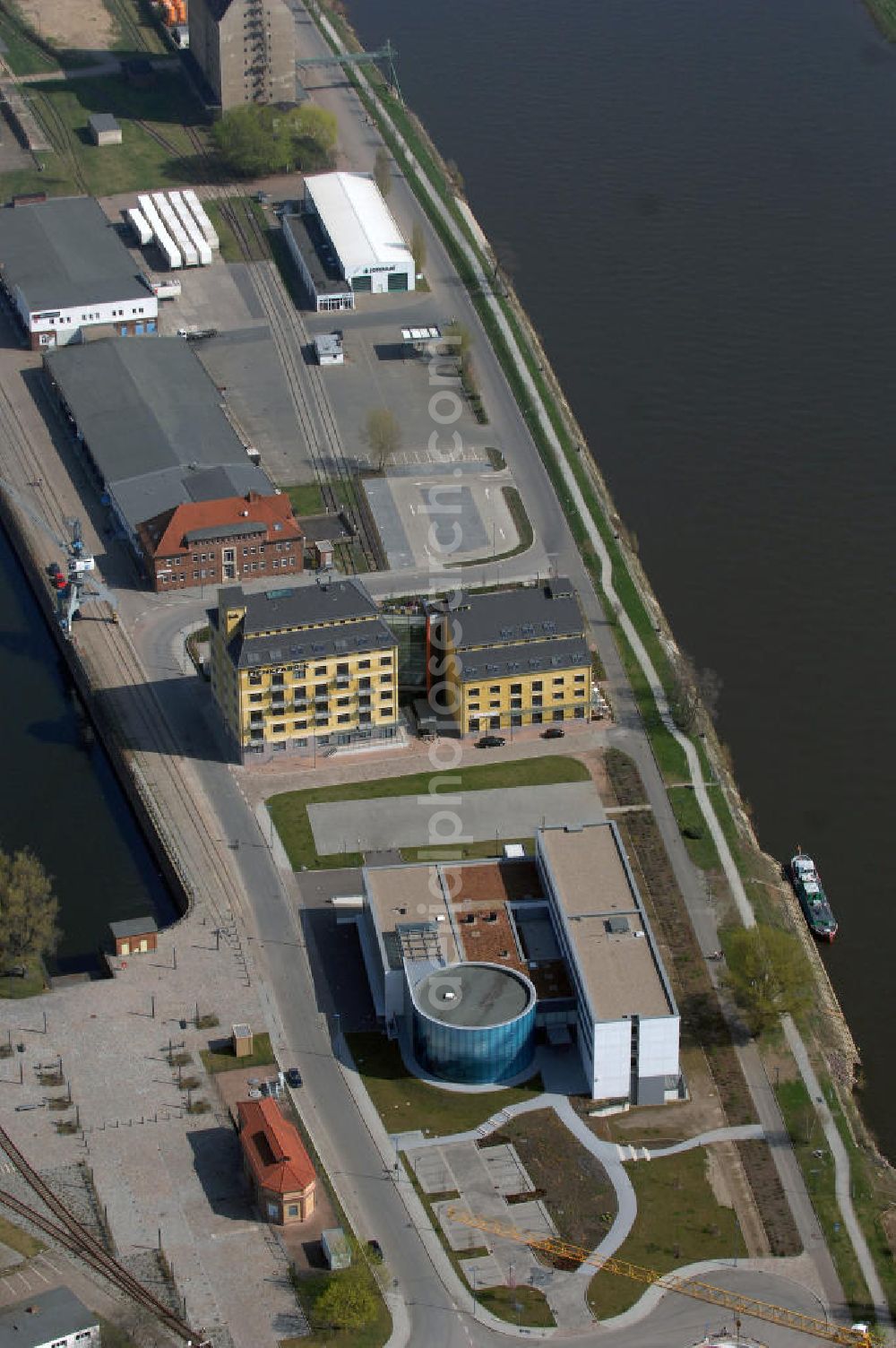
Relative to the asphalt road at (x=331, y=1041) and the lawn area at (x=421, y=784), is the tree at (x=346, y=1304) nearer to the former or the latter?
the asphalt road at (x=331, y=1041)

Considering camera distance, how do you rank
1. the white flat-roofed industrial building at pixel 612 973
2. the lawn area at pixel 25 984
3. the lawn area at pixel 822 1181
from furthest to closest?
the lawn area at pixel 25 984
the white flat-roofed industrial building at pixel 612 973
the lawn area at pixel 822 1181

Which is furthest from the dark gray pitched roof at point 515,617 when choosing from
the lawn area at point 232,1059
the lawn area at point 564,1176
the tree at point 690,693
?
the lawn area at point 564,1176

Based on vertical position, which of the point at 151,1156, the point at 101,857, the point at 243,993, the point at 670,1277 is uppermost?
the point at 101,857

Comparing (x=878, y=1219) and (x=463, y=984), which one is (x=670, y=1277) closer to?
(x=878, y=1219)

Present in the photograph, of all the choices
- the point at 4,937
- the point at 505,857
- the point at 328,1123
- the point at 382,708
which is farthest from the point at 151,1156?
the point at 382,708

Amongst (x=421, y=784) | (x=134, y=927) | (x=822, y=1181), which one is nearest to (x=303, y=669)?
(x=421, y=784)

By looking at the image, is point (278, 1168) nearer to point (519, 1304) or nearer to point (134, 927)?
point (519, 1304)

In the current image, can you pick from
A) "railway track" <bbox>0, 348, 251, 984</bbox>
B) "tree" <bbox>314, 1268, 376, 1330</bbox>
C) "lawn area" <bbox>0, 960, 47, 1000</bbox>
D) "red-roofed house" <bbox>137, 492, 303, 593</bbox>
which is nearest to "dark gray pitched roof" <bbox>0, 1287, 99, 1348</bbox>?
"tree" <bbox>314, 1268, 376, 1330</bbox>
